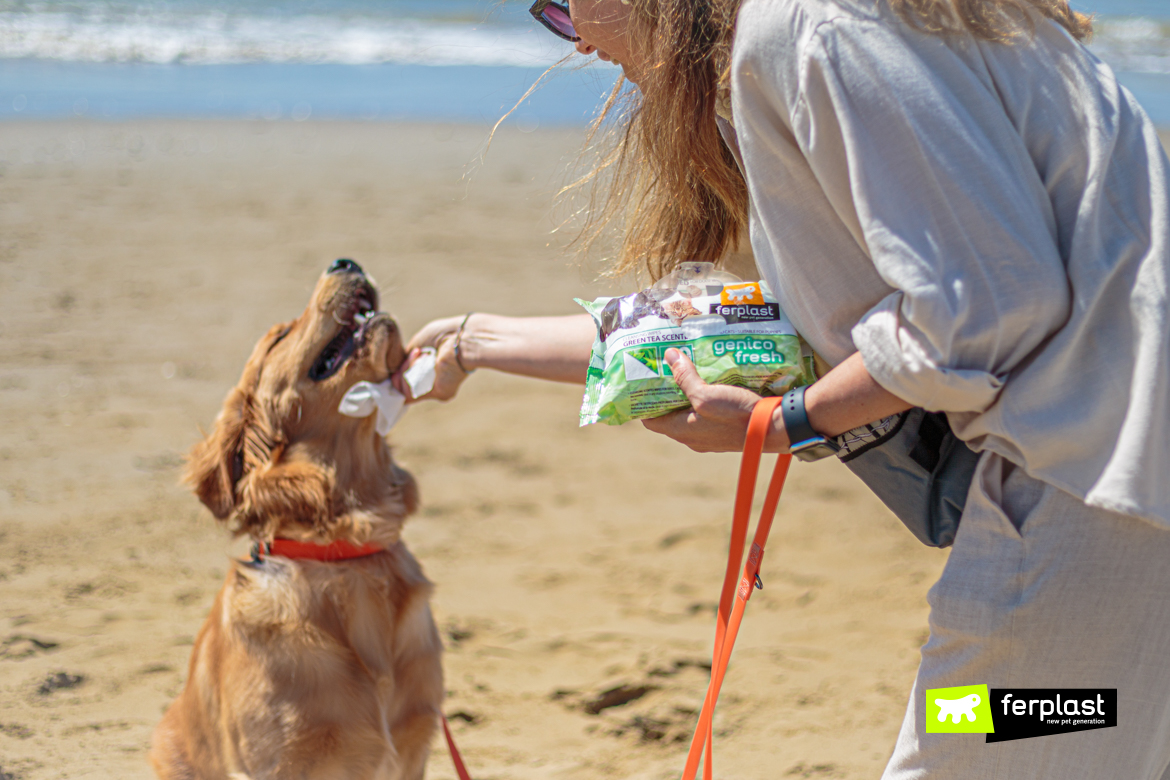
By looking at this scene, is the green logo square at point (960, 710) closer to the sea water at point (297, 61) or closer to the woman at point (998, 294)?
the woman at point (998, 294)

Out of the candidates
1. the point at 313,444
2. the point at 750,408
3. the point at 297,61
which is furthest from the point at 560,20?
the point at 297,61

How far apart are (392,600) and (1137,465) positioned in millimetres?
2089

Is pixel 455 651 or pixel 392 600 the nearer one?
pixel 392 600

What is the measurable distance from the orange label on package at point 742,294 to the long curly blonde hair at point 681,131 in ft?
0.73

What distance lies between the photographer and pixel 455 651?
12.2 feet

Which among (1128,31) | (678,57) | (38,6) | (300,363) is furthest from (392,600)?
(1128,31)

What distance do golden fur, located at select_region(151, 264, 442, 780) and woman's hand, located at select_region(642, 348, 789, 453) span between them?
4.50 ft

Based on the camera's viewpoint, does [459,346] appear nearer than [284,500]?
Yes

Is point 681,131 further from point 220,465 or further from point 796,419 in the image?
point 220,465

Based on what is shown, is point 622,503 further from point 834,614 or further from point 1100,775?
point 1100,775

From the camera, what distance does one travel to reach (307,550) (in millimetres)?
2725

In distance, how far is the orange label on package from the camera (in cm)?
171

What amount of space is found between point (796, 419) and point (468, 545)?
319cm

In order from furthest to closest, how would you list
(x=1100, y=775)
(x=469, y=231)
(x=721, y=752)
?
(x=469, y=231) < (x=721, y=752) < (x=1100, y=775)
